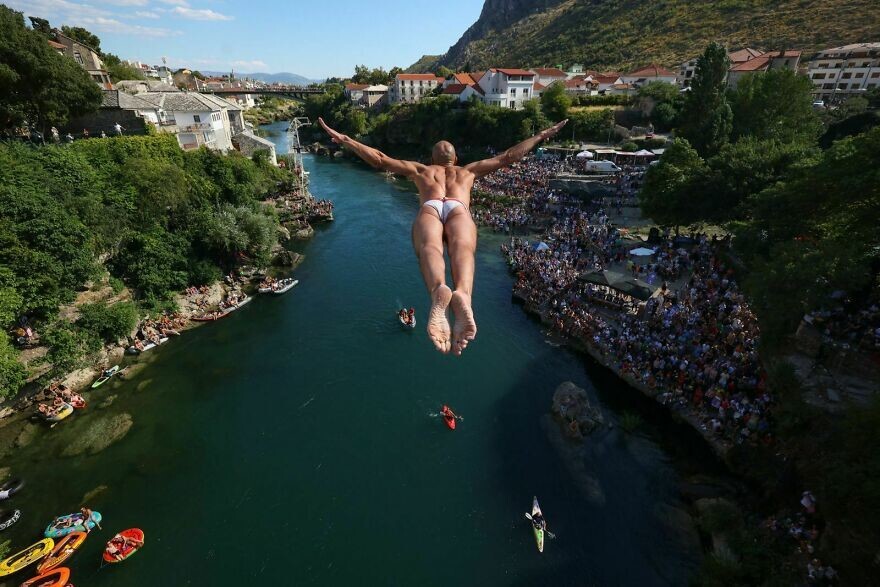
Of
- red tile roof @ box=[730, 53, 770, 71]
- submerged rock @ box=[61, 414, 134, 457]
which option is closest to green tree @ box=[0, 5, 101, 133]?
submerged rock @ box=[61, 414, 134, 457]

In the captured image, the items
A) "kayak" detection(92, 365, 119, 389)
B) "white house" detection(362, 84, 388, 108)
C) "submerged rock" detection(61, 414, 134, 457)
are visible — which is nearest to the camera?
"submerged rock" detection(61, 414, 134, 457)

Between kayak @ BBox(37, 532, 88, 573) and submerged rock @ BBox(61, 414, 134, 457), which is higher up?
submerged rock @ BBox(61, 414, 134, 457)

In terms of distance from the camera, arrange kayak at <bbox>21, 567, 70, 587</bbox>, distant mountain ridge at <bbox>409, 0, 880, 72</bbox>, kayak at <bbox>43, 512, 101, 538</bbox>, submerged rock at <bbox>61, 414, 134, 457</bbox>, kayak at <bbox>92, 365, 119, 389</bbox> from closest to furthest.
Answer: kayak at <bbox>21, 567, 70, 587</bbox>, kayak at <bbox>43, 512, 101, 538</bbox>, submerged rock at <bbox>61, 414, 134, 457</bbox>, kayak at <bbox>92, 365, 119, 389</bbox>, distant mountain ridge at <bbox>409, 0, 880, 72</bbox>

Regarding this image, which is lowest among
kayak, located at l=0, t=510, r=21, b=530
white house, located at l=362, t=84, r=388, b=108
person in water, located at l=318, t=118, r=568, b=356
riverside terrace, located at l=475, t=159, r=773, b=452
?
kayak, located at l=0, t=510, r=21, b=530

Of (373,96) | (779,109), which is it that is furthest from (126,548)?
(373,96)

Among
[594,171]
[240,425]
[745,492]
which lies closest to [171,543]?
[240,425]

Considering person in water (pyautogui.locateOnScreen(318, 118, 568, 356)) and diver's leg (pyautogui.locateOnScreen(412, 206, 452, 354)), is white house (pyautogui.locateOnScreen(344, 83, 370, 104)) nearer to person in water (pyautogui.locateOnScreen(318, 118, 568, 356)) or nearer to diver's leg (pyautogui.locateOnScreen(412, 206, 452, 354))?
person in water (pyautogui.locateOnScreen(318, 118, 568, 356))

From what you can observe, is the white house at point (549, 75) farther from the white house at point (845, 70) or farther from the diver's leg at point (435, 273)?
the diver's leg at point (435, 273)

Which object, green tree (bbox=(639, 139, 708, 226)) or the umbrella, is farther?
green tree (bbox=(639, 139, 708, 226))
